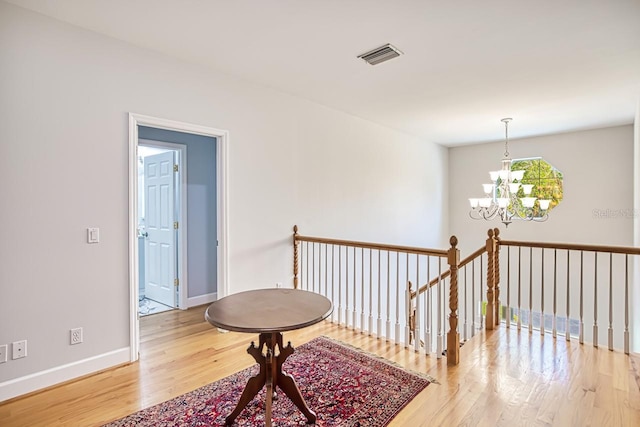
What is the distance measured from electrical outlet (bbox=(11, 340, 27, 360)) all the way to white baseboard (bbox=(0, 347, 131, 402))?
0.15 meters

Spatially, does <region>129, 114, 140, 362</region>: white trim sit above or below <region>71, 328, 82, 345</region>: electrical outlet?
above

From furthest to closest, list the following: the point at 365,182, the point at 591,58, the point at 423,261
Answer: the point at 423,261
the point at 365,182
the point at 591,58

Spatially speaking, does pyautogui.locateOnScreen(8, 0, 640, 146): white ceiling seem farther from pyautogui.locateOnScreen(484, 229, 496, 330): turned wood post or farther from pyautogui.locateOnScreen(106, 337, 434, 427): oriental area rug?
pyautogui.locateOnScreen(106, 337, 434, 427): oriental area rug

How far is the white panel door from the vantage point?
14.6 ft

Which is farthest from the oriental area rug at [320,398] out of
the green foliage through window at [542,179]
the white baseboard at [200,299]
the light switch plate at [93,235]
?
the green foliage through window at [542,179]

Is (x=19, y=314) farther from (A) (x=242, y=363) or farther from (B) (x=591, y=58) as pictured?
(B) (x=591, y=58)

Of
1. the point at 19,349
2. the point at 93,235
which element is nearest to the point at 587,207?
the point at 93,235

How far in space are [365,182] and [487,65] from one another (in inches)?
95.3

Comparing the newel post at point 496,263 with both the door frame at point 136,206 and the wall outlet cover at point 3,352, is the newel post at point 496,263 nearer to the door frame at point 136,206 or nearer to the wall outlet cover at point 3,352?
the door frame at point 136,206

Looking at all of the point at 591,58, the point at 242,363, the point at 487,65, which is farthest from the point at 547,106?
the point at 242,363

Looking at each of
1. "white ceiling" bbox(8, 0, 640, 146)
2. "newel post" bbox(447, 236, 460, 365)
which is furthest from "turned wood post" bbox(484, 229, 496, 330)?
"white ceiling" bbox(8, 0, 640, 146)

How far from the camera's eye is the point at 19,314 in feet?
7.47

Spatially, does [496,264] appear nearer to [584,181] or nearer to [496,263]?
[496,263]

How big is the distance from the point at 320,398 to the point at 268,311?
0.82 meters
